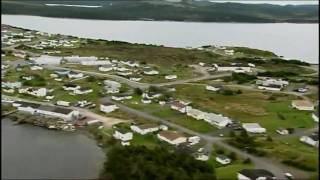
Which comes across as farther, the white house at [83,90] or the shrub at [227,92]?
the shrub at [227,92]

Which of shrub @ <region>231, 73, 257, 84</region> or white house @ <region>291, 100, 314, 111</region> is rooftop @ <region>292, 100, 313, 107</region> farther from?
shrub @ <region>231, 73, 257, 84</region>

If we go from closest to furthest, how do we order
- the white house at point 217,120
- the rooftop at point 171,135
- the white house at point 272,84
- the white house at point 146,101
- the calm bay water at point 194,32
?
the rooftop at point 171,135 → the white house at point 217,120 → the white house at point 146,101 → the white house at point 272,84 → the calm bay water at point 194,32

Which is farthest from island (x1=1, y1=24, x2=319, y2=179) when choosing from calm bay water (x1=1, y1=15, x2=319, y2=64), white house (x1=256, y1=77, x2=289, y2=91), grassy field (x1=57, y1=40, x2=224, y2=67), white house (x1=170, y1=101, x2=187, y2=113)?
calm bay water (x1=1, y1=15, x2=319, y2=64)

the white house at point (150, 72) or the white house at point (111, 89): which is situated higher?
the white house at point (111, 89)

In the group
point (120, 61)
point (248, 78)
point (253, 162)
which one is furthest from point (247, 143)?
point (120, 61)

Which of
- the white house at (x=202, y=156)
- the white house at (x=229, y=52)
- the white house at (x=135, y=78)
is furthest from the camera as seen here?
the white house at (x=229, y=52)

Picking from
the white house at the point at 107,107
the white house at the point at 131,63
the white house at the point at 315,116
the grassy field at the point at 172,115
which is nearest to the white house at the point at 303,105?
the white house at the point at 315,116

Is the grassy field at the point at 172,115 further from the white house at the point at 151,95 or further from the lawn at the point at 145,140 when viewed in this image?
the lawn at the point at 145,140
